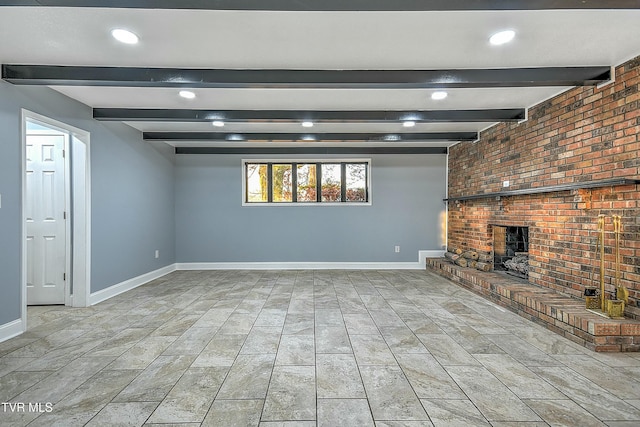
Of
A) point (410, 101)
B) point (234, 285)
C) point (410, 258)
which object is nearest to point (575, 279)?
point (410, 101)

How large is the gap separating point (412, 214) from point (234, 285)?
375 centimetres

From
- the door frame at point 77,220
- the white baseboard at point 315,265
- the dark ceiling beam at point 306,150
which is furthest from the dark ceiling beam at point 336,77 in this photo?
the white baseboard at point 315,265

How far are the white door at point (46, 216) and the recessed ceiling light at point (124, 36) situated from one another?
2.31 metres

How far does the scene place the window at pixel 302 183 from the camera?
6.66 meters

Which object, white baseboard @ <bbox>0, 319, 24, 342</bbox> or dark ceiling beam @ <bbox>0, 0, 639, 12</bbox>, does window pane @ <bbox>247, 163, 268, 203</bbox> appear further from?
dark ceiling beam @ <bbox>0, 0, 639, 12</bbox>

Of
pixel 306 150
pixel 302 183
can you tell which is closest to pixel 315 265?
pixel 302 183

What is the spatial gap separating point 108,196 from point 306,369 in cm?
378

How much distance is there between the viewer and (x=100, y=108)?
13.4ft

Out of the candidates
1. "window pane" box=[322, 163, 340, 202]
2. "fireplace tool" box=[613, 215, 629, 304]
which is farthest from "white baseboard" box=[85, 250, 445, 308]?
"fireplace tool" box=[613, 215, 629, 304]

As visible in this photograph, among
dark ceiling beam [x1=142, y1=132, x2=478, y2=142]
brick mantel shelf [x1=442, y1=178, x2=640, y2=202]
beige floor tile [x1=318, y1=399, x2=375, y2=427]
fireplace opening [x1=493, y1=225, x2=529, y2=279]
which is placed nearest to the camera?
beige floor tile [x1=318, y1=399, x2=375, y2=427]

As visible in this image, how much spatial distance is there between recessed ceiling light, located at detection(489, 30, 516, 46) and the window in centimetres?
422

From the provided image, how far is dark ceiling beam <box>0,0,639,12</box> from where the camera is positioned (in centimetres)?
→ 181

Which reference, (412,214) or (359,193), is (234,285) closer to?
(359,193)

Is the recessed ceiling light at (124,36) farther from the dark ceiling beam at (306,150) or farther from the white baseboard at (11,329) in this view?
the dark ceiling beam at (306,150)
